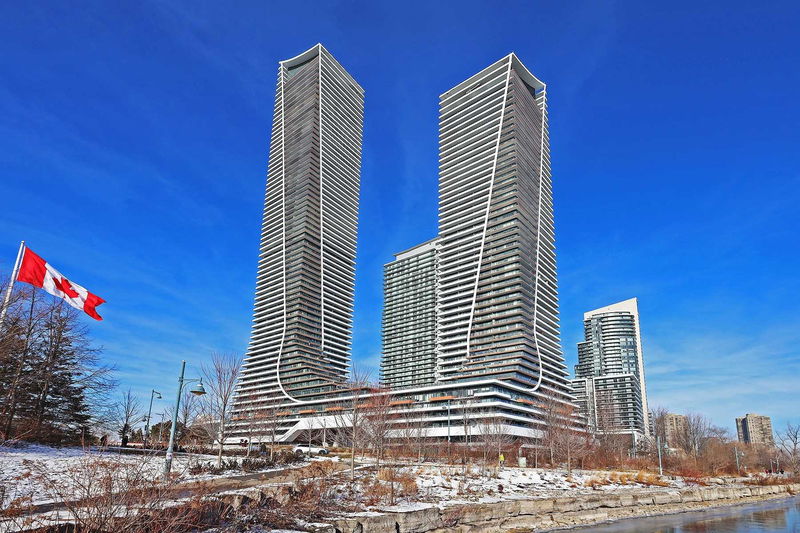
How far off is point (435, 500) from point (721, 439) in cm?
11516

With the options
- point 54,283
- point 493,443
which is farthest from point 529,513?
point 54,283

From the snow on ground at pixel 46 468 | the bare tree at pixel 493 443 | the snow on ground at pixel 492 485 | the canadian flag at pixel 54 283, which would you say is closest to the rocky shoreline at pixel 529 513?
the snow on ground at pixel 492 485

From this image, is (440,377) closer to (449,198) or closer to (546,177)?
(449,198)

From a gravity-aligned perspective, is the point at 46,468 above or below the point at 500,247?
below

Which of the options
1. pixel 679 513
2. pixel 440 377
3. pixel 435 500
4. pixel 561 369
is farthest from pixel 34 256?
pixel 561 369

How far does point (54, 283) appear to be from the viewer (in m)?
20.1

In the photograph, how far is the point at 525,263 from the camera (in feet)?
526

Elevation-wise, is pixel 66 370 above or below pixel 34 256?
below

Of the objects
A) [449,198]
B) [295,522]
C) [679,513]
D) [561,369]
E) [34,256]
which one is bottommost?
[679,513]

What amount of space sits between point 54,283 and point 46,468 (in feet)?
31.7

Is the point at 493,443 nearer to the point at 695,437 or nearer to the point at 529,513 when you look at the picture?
the point at 529,513

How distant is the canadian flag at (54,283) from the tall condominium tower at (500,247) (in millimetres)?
125959

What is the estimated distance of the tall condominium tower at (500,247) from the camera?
15100 cm

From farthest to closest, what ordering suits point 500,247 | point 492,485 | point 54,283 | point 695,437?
1. point 500,247
2. point 695,437
3. point 492,485
4. point 54,283
